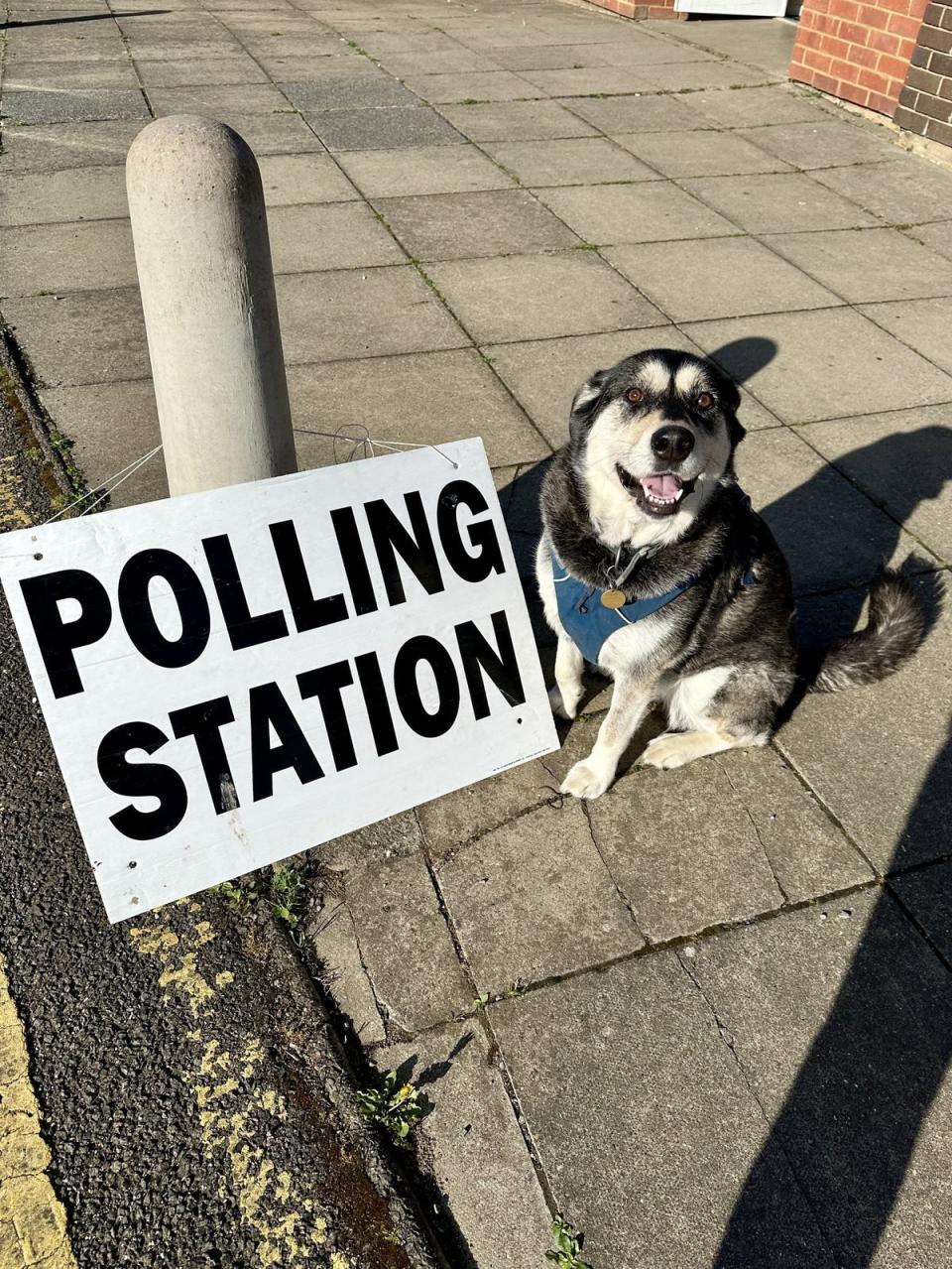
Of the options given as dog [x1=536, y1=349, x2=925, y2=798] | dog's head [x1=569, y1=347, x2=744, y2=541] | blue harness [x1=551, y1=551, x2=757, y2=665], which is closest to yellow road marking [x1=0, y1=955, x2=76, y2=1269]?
dog [x1=536, y1=349, x2=925, y2=798]

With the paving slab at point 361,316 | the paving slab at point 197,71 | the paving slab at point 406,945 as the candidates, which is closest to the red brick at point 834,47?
the paving slab at point 197,71

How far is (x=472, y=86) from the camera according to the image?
34.7ft

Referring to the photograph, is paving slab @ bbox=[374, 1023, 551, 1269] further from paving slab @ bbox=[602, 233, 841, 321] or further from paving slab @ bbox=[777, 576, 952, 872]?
paving slab @ bbox=[602, 233, 841, 321]

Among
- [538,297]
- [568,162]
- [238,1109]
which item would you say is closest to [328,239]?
[538,297]

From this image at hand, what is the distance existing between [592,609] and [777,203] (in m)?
6.66

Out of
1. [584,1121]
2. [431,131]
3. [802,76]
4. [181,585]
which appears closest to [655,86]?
[802,76]

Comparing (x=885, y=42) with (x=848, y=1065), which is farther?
(x=885, y=42)

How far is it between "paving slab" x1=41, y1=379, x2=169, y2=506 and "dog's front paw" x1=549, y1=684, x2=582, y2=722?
230 centimetres

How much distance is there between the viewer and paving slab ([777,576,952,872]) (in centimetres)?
326

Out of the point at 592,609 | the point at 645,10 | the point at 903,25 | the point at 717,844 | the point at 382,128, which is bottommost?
the point at 717,844

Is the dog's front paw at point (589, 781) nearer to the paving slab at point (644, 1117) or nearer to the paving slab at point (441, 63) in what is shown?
the paving slab at point (644, 1117)

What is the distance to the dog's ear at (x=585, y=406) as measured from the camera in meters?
3.09

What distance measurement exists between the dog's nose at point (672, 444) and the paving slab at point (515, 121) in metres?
7.73

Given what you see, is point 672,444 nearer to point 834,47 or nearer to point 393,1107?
point 393,1107
